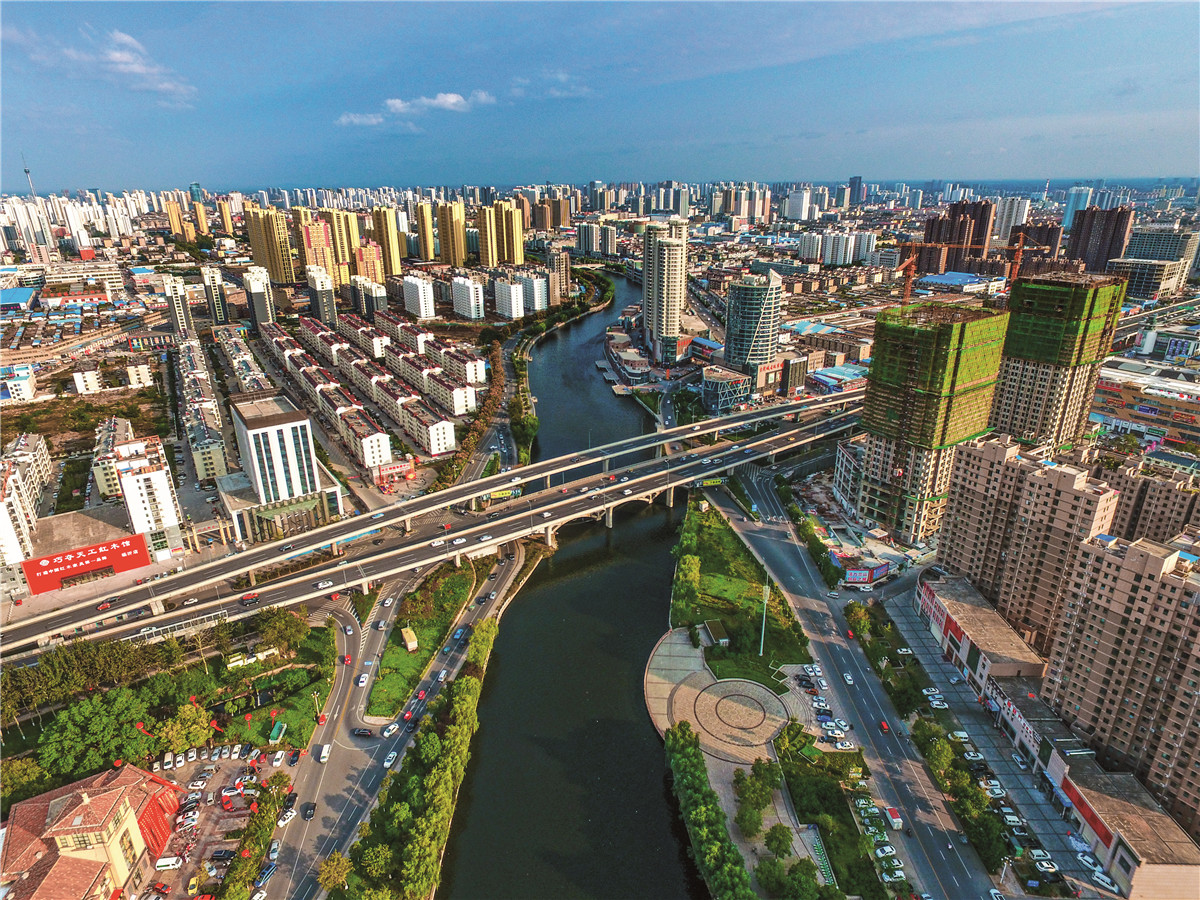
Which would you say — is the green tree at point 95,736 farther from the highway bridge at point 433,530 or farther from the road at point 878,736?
the road at point 878,736

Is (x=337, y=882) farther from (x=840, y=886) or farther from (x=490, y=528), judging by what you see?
(x=490, y=528)

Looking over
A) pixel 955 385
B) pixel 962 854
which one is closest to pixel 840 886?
pixel 962 854

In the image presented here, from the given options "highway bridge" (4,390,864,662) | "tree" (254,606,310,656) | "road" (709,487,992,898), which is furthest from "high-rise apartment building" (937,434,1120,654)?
"tree" (254,606,310,656)

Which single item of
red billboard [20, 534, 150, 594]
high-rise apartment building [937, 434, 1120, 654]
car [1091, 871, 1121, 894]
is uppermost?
high-rise apartment building [937, 434, 1120, 654]

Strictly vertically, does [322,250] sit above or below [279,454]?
above

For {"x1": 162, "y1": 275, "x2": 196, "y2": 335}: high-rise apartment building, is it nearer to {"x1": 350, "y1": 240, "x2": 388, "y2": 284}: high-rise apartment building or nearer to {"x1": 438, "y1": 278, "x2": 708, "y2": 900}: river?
{"x1": 350, "y1": 240, "x2": 388, "y2": 284}: high-rise apartment building

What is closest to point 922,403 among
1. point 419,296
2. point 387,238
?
point 419,296

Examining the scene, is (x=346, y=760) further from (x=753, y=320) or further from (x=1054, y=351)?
(x=753, y=320)
